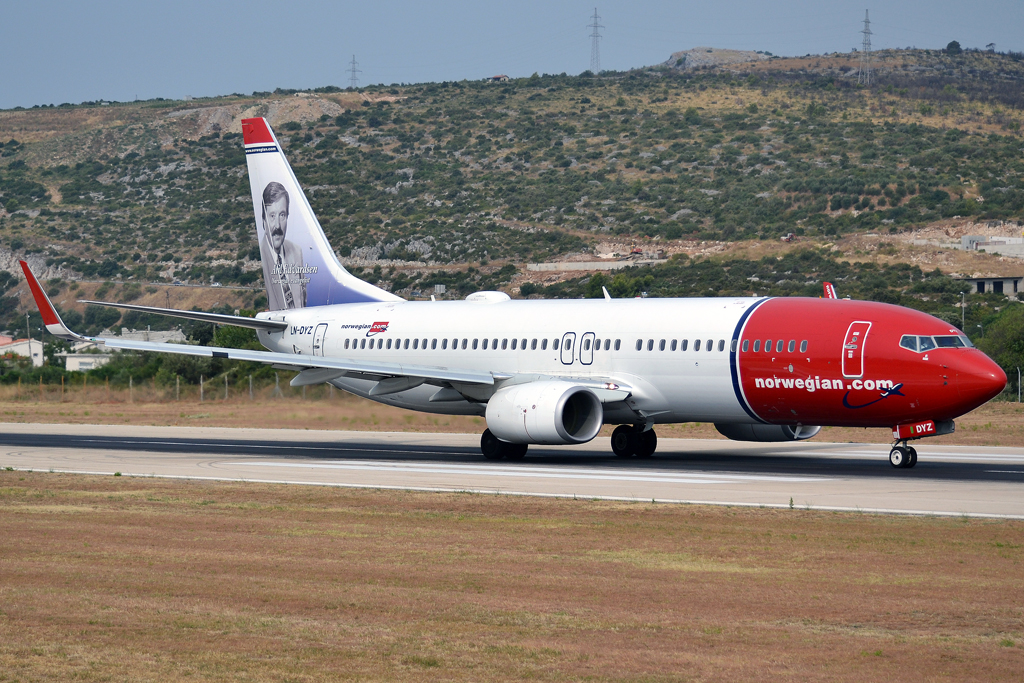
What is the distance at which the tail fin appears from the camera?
126ft

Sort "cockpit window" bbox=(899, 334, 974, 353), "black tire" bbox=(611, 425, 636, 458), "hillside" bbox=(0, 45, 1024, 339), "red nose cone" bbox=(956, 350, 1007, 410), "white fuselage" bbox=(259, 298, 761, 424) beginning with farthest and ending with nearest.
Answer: "hillside" bbox=(0, 45, 1024, 339) < "black tire" bbox=(611, 425, 636, 458) < "white fuselage" bbox=(259, 298, 761, 424) < "cockpit window" bbox=(899, 334, 974, 353) < "red nose cone" bbox=(956, 350, 1007, 410)

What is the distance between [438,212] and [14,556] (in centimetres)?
10257

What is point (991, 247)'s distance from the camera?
295ft

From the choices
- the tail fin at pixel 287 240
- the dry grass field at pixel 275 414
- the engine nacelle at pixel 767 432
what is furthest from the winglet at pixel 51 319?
the engine nacelle at pixel 767 432

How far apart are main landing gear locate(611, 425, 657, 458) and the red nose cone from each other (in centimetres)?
812

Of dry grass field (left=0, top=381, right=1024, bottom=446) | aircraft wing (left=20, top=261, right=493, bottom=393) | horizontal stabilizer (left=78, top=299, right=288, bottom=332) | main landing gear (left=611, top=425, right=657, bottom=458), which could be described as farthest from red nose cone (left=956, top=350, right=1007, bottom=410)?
horizontal stabilizer (left=78, top=299, right=288, bottom=332)

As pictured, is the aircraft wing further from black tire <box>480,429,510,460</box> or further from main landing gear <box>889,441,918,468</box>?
main landing gear <box>889,441,918,468</box>

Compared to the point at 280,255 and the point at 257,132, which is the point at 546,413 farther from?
the point at 257,132

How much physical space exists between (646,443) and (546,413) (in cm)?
390

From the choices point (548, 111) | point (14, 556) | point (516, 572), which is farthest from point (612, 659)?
point (548, 111)

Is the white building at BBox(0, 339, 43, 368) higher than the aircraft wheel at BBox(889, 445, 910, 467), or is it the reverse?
the aircraft wheel at BBox(889, 445, 910, 467)

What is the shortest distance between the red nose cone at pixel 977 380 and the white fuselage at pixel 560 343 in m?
4.81

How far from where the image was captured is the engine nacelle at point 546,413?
27969 mm

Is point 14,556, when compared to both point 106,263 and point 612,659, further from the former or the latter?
point 106,263
